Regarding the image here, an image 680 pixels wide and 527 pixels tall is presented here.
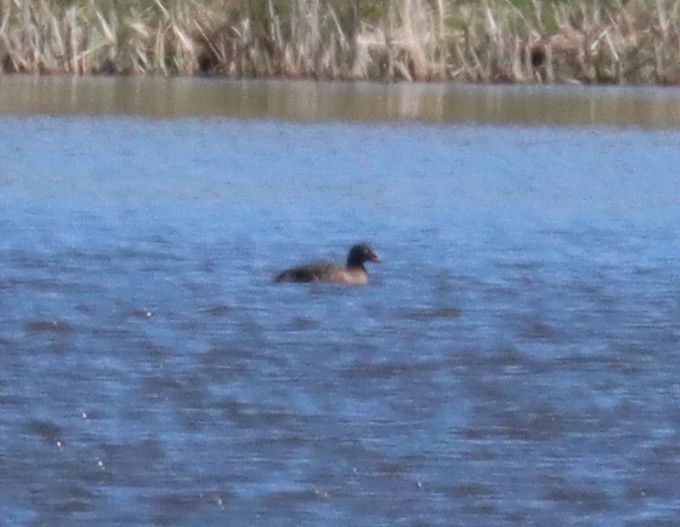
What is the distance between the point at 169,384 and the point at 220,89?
20306mm

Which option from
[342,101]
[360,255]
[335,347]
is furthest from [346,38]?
[335,347]

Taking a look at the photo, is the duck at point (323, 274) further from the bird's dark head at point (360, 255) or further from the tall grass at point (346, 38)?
the tall grass at point (346, 38)

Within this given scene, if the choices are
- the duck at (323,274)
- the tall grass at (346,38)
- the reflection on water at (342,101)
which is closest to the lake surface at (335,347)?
the duck at (323,274)

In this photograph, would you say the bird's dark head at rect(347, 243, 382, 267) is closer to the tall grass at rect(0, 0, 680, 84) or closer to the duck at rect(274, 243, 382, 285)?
the duck at rect(274, 243, 382, 285)

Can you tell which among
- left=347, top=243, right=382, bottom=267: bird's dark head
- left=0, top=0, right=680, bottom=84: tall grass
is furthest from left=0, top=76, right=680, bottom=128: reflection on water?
left=347, top=243, right=382, bottom=267: bird's dark head

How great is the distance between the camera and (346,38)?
2816 cm

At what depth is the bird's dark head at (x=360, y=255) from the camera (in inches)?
472

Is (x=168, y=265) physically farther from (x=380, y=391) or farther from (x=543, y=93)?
(x=543, y=93)

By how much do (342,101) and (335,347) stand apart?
1815cm

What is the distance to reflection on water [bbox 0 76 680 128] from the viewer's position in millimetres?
25531

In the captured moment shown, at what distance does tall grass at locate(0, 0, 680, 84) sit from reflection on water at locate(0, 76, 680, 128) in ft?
0.67

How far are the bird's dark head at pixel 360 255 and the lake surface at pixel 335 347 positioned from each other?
18 cm

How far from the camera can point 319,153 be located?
21062 mm

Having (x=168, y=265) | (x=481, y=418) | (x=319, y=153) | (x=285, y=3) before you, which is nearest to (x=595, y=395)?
(x=481, y=418)
